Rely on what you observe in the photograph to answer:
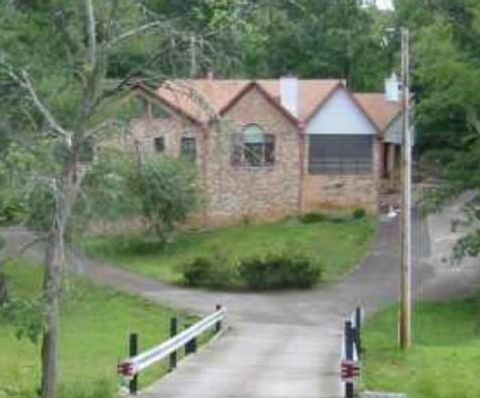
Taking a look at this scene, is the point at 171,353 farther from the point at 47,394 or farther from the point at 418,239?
the point at 418,239

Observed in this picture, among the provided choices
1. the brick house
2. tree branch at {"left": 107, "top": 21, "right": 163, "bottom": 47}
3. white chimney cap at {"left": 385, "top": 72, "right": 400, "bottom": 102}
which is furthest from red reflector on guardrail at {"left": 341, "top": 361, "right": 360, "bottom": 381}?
white chimney cap at {"left": 385, "top": 72, "right": 400, "bottom": 102}

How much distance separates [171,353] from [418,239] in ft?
107

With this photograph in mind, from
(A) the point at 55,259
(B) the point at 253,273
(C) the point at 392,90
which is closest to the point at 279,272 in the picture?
(B) the point at 253,273

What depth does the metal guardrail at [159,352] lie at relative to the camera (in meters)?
18.1

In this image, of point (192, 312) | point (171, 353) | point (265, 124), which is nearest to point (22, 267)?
point (192, 312)

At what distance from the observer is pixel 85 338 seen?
31.3 m

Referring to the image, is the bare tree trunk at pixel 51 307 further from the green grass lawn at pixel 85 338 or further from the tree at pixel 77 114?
the green grass lawn at pixel 85 338

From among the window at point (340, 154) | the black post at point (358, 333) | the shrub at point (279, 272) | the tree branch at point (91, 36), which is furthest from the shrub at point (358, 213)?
the tree branch at point (91, 36)

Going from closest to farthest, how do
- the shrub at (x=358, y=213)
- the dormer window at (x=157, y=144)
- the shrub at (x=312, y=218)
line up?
the dormer window at (x=157, y=144), the shrub at (x=312, y=218), the shrub at (x=358, y=213)

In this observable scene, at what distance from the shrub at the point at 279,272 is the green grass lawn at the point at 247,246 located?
2.71 feet

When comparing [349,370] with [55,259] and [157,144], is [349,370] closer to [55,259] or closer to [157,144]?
[55,259]

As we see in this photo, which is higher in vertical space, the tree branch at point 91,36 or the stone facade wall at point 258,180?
the tree branch at point 91,36

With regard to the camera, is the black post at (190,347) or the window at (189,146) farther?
the window at (189,146)

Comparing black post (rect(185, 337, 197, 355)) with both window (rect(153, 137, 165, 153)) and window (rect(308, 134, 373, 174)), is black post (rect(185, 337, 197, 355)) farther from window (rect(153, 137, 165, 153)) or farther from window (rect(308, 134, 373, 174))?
window (rect(308, 134, 373, 174))
